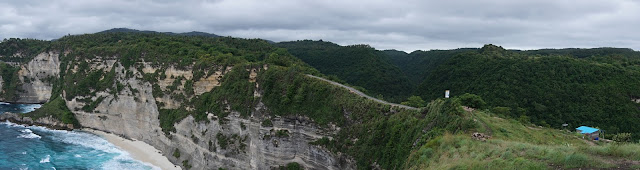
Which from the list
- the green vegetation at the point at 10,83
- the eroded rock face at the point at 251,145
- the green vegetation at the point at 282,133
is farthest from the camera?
the green vegetation at the point at 10,83

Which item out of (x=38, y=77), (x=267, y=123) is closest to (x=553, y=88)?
(x=267, y=123)

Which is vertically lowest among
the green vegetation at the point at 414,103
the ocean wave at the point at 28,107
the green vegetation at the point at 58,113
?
the ocean wave at the point at 28,107

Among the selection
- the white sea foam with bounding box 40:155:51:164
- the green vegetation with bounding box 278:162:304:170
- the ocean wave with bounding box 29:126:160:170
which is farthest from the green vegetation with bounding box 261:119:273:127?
the white sea foam with bounding box 40:155:51:164

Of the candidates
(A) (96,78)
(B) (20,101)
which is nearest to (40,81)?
(B) (20,101)

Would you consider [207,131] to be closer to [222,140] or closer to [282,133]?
[222,140]

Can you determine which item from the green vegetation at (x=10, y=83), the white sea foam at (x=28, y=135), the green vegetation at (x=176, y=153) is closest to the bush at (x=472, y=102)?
the green vegetation at (x=176, y=153)

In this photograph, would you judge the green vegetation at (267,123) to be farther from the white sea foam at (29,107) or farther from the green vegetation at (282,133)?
the white sea foam at (29,107)

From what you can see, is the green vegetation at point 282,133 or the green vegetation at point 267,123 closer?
the green vegetation at point 282,133
